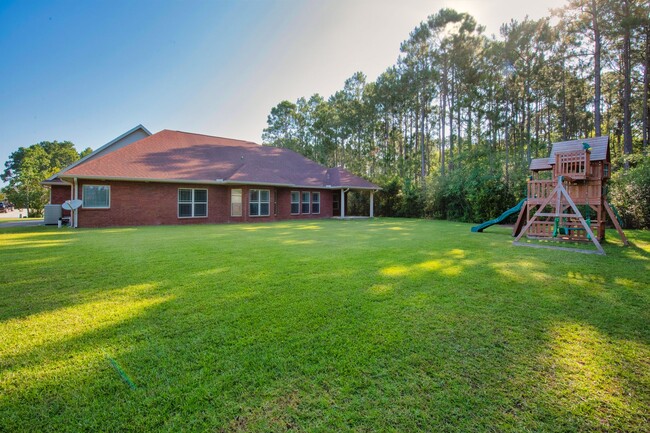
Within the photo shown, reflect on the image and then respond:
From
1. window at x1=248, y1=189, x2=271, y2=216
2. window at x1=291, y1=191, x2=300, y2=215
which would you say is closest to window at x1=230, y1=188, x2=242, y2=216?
window at x1=248, y1=189, x2=271, y2=216

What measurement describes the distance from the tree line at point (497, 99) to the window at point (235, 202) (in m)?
11.9

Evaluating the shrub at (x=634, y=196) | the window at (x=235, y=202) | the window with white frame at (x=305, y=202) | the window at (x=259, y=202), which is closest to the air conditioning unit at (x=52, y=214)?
the window at (x=235, y=202)

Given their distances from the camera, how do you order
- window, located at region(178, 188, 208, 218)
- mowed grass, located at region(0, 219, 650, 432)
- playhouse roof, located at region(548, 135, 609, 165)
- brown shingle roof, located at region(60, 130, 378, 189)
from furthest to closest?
window, located at region(178, 188, 208, 218) → brown shingle roof, located at region(60, 130, 378, 189) → playhouse roof, located at region(548, 135, 609, 165) → mowed grass, located at region(0, 219, 650, 432)

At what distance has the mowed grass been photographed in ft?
5.56

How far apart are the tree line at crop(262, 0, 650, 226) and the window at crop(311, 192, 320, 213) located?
18.9 ft

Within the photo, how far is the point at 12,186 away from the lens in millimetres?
32375

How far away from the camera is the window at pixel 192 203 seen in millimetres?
15990

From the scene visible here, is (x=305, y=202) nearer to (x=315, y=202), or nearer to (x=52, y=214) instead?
(x=315, y=202)

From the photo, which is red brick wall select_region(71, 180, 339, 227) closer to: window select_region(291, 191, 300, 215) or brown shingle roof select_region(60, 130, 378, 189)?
brown shingle roof select_region(60, 130, 378, 189)

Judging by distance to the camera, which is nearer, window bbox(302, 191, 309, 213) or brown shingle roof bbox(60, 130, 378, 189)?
brown shingle roof bbox(60, 130, 378, 189)

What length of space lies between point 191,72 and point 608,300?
2102 cm

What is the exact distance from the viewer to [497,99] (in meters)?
24.2

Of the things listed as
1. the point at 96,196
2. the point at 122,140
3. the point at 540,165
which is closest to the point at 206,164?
the point at 96,196

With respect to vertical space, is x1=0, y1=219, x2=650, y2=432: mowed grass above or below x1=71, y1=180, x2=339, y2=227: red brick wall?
below
